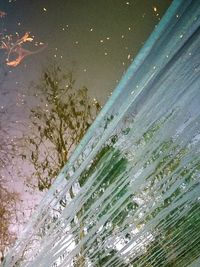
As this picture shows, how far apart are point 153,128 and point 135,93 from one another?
0.24m

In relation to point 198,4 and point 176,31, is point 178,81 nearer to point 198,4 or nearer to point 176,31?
point 176,31

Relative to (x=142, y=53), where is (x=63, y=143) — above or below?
above

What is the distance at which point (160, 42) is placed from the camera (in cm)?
170

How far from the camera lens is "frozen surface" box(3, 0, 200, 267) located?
182 cm

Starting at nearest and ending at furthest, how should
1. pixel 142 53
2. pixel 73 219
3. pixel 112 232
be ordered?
1. pixel 142 53
2. pixel 73 219
3. pixel 112 232

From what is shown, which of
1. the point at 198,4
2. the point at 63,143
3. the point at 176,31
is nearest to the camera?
the point at 198,4

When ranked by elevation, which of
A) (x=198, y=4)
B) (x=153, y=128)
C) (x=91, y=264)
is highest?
(x=198, y=4)

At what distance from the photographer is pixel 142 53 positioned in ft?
5.79

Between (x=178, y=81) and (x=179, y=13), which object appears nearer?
(x=179, y=13)

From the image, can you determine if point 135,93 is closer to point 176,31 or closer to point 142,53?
point 142,53

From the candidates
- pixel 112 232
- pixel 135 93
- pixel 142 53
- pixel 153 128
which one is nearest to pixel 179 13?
pixel 142 53

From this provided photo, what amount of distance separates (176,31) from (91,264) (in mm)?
3088

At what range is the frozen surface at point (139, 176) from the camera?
1.82 meters

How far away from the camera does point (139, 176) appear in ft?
8.39
